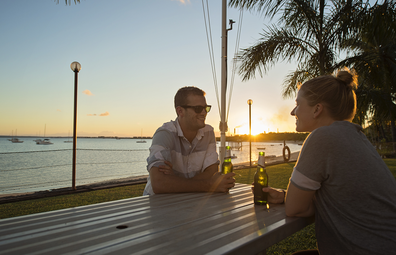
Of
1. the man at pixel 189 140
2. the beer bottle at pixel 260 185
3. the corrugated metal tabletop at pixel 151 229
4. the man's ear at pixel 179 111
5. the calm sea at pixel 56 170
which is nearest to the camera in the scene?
the corrugated metal tabletop at pixel 151 229

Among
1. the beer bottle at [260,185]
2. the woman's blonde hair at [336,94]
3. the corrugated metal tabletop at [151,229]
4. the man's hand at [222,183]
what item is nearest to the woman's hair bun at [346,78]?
the woman's blonde hair at [336,94]

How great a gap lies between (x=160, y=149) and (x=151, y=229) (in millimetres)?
985

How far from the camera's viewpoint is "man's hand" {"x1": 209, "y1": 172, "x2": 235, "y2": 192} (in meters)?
1.78

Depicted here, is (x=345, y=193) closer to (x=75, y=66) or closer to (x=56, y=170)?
(x=75, y=66)

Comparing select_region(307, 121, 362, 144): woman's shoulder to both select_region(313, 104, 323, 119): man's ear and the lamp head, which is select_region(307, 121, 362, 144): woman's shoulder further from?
→ the lamp head

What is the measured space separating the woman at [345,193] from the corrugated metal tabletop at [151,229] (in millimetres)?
132

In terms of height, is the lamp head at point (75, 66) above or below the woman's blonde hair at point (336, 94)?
above

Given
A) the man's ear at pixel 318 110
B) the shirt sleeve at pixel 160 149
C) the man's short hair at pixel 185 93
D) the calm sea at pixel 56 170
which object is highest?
the man's short hair at pixel 185 93

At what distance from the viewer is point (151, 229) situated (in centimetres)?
99

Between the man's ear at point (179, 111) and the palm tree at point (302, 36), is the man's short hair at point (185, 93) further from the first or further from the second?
the palm tree at point (302, 36)

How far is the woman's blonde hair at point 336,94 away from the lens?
4.32ft

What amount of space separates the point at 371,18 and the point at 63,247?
22.0ft

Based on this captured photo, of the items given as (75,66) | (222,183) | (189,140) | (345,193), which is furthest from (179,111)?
(75,66)

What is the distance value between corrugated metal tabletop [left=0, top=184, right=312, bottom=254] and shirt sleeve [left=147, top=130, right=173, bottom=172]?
1.40 feet
